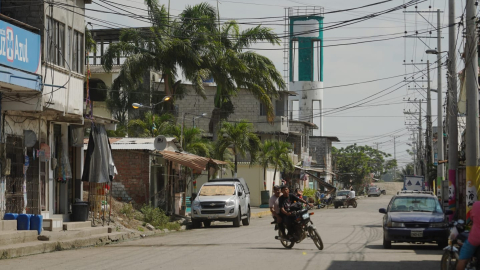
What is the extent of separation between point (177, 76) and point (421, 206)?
26580 mm

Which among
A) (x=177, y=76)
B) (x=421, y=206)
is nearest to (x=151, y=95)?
(x=177, y=76)

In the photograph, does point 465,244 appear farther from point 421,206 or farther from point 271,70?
point 271,70

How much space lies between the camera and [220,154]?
48.9 m

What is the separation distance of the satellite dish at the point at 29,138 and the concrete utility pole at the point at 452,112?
1515 centimetres

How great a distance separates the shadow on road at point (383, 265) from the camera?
14188 mm

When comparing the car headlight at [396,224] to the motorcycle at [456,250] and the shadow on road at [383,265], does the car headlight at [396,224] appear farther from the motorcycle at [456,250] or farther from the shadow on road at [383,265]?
the motorcycle at [456,250]

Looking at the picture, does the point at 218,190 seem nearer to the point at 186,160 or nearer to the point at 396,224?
the point at 186,160

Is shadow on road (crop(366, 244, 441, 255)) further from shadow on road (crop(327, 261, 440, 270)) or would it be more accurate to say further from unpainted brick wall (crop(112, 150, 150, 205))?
unpainted brick wall (crop(112, 150, 150, 205))

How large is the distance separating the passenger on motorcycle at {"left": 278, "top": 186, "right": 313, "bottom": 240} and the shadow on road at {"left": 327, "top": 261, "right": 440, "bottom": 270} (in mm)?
4139

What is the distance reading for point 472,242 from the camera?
1049cm

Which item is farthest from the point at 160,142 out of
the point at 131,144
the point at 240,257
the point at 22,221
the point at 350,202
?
the point at 350,202

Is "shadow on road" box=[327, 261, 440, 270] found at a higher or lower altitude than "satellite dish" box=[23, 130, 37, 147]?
lower

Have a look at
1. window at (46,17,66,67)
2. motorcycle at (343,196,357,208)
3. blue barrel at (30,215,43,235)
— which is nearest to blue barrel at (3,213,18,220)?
blue barrel at (30,215,43,235)

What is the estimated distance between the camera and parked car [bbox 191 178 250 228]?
30.5 meters
